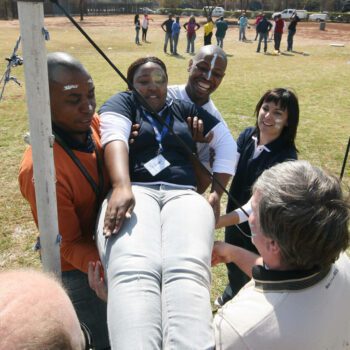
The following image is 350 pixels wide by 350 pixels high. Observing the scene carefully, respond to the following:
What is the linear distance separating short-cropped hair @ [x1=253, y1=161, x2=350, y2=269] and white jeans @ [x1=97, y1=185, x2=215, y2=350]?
1.25ft

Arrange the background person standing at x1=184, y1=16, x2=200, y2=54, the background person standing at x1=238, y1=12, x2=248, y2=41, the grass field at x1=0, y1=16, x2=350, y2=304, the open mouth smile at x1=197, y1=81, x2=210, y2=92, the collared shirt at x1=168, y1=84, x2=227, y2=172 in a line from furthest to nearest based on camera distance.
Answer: the background person standing at x1=238, y1=12, x2=248, y2=41 < the background person standing at x1=184, y1=16, x2=200, y2=54 < the grass field at x1=0, y1=16, x2=350, y2=304 < the open mouth smile at x1=197, y1=81, x2=210, y2=92 < the collared shirt at x1=168, y1=84, x2=227, y2=172

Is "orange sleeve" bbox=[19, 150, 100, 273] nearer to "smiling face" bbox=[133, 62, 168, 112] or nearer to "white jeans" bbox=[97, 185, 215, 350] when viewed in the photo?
"white jeans" bbox=[97, 185, 215, 350]

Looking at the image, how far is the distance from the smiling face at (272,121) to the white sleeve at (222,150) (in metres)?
0.48

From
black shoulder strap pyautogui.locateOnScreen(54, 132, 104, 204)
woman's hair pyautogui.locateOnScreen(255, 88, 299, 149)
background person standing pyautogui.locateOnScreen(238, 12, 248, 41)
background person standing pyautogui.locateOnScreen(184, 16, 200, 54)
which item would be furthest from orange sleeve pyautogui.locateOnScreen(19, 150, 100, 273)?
background person standing pyautogui.locateOnScreen(238, 12, 248, 41)

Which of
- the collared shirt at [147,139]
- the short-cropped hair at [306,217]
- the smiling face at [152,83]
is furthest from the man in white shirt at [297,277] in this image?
the smiling face at [152,83]

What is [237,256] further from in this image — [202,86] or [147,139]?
[202,86]

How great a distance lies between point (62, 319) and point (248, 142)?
2324 mm

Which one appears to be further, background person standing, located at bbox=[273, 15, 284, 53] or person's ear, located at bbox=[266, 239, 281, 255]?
background person standing, located at bbox=[273, 15, 284, 53]

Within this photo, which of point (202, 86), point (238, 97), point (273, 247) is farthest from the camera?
point (238, 97)

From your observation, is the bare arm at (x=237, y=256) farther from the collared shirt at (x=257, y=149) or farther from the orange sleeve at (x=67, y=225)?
the collared shirt at (x=257, y=149)

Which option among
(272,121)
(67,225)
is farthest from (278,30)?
(67,225)

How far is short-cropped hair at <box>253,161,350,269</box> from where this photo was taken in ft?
4.43

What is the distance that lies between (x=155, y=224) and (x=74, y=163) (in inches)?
19.3

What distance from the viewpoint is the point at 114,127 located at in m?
2.06
